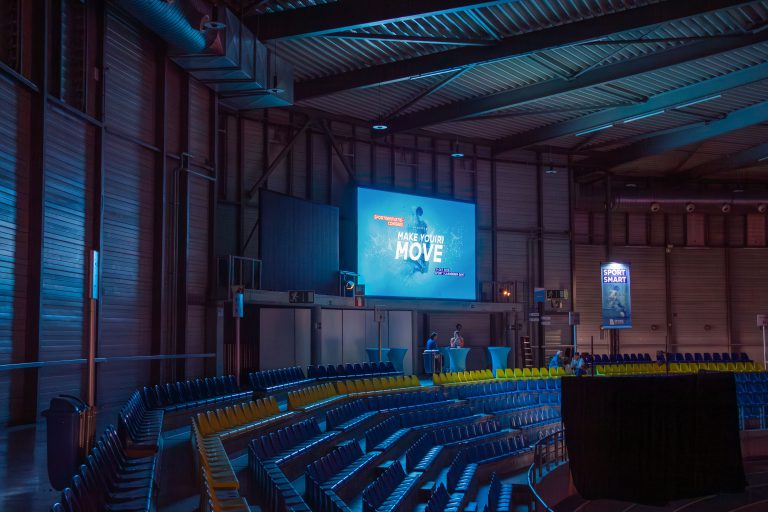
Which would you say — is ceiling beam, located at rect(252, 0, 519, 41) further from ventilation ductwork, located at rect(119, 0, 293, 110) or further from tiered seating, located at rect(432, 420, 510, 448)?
tiered seating, located at rect(432, 420, 510, 448)

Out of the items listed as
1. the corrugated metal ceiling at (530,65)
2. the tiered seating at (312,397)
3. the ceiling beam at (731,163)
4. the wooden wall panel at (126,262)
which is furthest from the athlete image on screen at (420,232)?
the ceiling beam at (731,163)

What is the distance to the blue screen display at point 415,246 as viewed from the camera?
23312 mm

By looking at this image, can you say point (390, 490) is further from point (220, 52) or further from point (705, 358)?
point (705, 358)

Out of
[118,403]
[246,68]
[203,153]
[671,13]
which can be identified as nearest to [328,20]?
[246,68]

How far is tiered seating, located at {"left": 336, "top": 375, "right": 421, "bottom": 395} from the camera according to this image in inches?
662

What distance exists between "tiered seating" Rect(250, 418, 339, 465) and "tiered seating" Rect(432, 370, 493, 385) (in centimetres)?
846

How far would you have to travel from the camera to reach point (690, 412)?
43.9 ft

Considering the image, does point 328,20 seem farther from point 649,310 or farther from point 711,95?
point 649,310

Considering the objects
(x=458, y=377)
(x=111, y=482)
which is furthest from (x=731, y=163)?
(x=111, y=482)

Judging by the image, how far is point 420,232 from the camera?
2481cm

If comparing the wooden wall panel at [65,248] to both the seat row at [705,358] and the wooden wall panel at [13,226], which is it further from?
the seat row at [705,358]

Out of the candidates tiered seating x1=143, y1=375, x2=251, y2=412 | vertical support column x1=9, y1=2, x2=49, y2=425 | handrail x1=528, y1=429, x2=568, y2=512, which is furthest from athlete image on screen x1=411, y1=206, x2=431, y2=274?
vertical support column x1=9, y1=2, x2=49, y2=425

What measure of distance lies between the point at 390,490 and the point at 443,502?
2.28 feet

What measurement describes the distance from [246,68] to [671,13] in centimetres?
878
